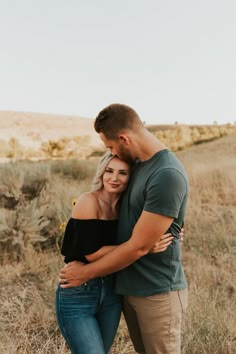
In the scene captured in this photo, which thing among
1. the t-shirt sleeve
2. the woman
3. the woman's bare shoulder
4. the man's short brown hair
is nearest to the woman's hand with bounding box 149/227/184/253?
the woman

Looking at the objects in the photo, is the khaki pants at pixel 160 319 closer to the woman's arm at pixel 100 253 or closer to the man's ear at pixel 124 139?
the woman's arm at pixel 100 253

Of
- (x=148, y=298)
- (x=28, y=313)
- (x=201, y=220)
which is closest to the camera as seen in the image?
(x=148, y=298)

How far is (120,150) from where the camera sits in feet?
8.05

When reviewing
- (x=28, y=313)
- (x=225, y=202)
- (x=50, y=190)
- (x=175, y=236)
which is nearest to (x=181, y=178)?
(x=175, y=236)

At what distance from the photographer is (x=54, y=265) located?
5543mm

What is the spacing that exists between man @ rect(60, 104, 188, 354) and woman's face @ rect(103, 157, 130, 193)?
0.04 m

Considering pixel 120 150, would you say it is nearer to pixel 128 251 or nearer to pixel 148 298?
pixel 128 251

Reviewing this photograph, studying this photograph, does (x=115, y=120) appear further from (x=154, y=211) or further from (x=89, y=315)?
(x=89, y=315)

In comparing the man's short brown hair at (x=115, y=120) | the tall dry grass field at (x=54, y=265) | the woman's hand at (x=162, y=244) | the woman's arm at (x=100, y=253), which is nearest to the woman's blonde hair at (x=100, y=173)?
the man's short brown hair at (x=115, y=120)

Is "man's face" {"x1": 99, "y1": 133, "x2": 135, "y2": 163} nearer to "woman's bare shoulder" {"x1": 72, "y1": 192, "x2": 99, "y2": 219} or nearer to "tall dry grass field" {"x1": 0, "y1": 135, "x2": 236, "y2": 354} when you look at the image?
"woman's bare shoulder" {"x1": 72, "y1": 192, "x2": 99, "y2": 219}

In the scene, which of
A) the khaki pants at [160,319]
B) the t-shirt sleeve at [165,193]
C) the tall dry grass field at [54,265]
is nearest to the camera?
the t-shirt sleeve at [165,193]

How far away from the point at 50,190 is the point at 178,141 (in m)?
31.2

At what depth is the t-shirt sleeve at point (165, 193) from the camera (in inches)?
85.6

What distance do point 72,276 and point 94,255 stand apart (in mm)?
164
